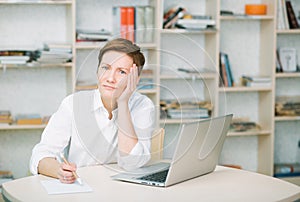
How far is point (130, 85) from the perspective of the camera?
211cm

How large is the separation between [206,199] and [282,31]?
2.73 meters

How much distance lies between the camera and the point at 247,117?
4.68 metres

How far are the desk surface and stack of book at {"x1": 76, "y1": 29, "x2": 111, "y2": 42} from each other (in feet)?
6.23

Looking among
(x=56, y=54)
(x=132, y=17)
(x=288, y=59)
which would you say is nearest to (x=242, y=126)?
(x=288, y=59)

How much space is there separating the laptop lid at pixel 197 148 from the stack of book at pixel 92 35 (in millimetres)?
1978

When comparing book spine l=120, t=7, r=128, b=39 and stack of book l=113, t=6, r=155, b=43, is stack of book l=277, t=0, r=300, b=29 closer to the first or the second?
stack of book l=113, t=6, r=155, b=43

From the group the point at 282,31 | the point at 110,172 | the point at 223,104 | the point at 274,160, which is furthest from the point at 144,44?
the point at 274,160

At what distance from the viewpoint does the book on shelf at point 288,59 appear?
454cm

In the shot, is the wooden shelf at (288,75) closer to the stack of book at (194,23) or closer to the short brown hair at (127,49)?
the stack of book at (194,23)

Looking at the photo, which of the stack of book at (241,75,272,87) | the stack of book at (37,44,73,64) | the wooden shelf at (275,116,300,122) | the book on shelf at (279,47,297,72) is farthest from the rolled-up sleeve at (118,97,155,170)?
the book on shelf at (279,47,297,72)

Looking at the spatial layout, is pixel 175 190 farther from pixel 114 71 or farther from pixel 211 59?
pixel 211 59

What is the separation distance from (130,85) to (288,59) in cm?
273

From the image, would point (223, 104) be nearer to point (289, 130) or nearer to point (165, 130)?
point (289, 130)

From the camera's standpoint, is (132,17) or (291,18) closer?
(132,17)
